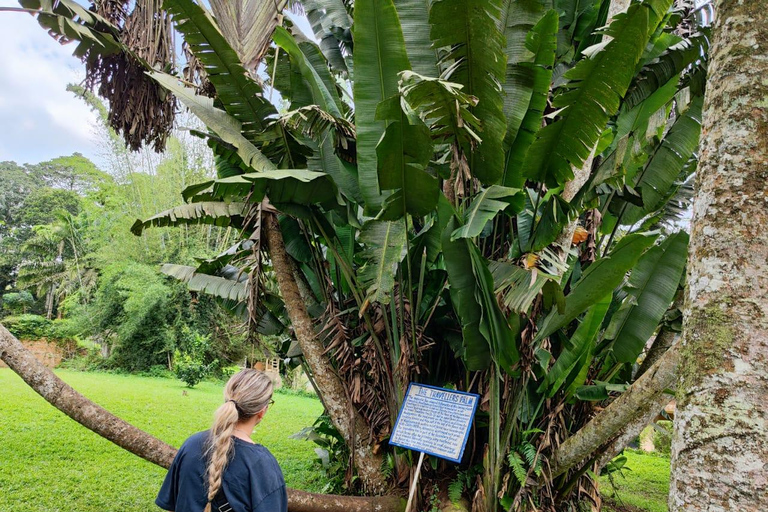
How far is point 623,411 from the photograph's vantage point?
3.03 metres

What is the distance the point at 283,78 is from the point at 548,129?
7.93 ft

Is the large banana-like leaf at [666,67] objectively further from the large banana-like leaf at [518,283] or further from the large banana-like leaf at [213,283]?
the large banana-like leaf at [213,283]

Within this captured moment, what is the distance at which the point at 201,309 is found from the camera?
16391mm

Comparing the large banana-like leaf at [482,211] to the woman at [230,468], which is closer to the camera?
the woman at [230,468]

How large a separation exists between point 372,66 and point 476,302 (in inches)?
64.3

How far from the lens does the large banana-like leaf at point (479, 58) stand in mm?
2676

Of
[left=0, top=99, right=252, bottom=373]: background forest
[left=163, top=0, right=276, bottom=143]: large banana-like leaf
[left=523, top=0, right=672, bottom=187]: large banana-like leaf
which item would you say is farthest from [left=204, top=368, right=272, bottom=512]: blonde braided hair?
[left=0, top=99, right=252, bottom=373]: background forest

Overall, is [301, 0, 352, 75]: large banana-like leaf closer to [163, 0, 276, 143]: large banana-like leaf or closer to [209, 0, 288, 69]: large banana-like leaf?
[209, 0, 288, 69]: large banana-like leaf

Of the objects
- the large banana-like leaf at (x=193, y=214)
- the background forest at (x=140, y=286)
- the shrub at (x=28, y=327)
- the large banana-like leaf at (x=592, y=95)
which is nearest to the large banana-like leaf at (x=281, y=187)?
the large banana-like leaf at (x=193, y=214)

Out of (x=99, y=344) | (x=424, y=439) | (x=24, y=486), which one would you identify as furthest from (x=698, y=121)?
(x=99, y=344)

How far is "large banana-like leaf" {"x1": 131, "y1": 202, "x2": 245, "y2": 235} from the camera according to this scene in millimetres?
4027

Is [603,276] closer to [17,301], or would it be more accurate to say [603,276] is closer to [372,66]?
[372,66]

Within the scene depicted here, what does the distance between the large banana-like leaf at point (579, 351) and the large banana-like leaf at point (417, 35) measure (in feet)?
6.43

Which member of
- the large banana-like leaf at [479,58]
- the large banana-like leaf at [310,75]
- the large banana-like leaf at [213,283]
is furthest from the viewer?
the large banana-like leaf at [213,283]
